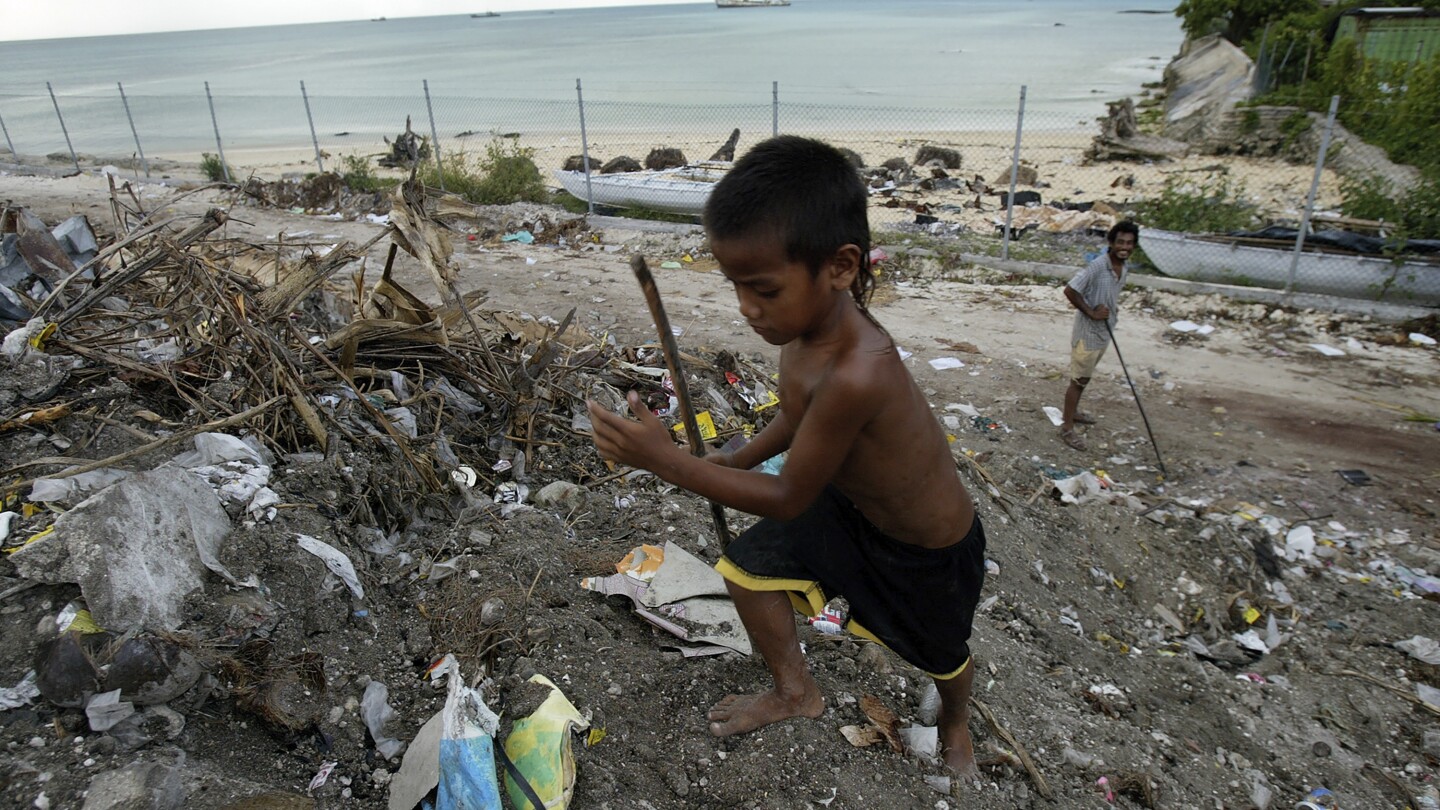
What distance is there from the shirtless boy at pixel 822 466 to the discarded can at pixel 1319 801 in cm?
126

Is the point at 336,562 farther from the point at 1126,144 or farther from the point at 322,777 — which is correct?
the point at 1126,144

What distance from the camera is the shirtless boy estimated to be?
66.4 inches

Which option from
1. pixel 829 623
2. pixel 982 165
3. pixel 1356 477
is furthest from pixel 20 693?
pixel 982 165

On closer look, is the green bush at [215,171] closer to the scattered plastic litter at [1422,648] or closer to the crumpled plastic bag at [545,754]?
the crumpled plastic bag at [545,754]

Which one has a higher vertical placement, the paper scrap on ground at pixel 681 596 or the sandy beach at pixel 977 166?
the paper scrap on ground at pixel 681 596

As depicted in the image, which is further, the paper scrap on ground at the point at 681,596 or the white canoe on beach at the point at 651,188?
the white canoe on beach at the point at 651,188

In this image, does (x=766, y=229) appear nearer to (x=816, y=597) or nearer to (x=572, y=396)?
(x=816, y=597)

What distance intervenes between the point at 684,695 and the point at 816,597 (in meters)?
0.60

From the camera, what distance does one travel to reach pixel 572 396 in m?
4.41

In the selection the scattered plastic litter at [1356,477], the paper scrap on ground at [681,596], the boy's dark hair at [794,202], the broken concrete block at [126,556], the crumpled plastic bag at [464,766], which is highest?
the boy's dark hair at [794,202]

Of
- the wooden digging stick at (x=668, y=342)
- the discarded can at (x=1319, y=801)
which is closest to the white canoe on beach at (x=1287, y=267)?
the discarded can at (x=1319, y=801)

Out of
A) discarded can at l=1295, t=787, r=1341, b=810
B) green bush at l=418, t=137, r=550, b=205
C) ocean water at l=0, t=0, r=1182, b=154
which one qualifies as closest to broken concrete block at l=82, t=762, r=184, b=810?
discarded can at l=1295, t=787, r=1341, b=810

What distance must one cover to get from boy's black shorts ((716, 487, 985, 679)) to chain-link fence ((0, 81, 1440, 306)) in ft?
24.3

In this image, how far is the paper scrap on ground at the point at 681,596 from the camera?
2672mm
